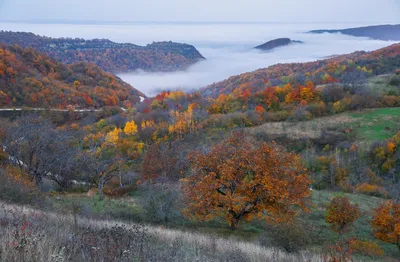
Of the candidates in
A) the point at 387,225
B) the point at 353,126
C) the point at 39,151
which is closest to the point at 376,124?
the point at 353,126

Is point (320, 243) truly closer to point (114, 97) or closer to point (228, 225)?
point (228, 225)

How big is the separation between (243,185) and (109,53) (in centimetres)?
15443

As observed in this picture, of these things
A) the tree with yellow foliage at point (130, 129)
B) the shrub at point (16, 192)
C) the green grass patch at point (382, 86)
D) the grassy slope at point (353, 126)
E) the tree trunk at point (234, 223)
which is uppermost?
the green grass patch at point (382, 86)

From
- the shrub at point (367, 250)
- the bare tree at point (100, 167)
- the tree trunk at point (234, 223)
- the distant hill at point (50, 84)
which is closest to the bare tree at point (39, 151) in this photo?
the bare tree at point (100, 167)

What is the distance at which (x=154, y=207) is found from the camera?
12.9 metres

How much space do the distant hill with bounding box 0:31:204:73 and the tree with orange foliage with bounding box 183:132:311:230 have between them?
133 meters

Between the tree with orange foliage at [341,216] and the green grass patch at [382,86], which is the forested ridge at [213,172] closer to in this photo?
the tree with orange foliage at [341,216]

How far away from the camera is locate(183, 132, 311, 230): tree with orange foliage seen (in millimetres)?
11867

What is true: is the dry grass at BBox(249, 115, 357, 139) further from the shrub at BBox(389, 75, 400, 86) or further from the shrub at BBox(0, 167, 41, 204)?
the shrub at BBox(0, 167, 41, 204)

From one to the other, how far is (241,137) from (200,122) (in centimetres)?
4158

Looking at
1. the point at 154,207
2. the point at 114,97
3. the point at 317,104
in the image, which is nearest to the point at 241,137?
the point at 154,207

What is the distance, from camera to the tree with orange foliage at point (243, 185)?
1187 centimetres

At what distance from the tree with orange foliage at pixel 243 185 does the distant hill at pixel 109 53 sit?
437 ft

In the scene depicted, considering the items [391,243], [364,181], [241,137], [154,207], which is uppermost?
[241,137]
